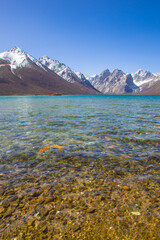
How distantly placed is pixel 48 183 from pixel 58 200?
3.29 ft

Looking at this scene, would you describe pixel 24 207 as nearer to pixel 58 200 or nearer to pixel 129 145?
pixel 58 200

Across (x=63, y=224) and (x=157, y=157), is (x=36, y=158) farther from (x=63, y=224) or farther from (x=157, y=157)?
(x=157, y=157)

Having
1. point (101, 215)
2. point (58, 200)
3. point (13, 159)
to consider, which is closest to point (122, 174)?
point (101, 215)

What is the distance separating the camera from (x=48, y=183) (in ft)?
18.2

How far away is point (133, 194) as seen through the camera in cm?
494

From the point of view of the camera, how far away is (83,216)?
4.07 metres

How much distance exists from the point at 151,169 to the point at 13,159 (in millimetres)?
6508

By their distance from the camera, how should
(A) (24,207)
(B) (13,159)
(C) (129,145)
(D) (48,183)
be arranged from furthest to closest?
(C) (129,145) → (B) (13,159) → (D) (48,183) → (A) (24,207)

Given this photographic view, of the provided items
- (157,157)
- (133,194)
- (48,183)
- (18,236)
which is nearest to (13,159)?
(48,183)

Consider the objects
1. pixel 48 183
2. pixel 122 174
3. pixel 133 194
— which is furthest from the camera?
pixel 122 174

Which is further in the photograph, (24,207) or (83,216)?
(24,207)

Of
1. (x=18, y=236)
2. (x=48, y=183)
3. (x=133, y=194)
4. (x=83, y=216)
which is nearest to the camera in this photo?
(x=18, y=236)

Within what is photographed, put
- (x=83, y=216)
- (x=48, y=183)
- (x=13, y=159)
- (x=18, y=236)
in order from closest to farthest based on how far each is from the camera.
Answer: (x=18, y=236) → (x=83, y=216) → (x=48, y=183) → (x=13, y=159)

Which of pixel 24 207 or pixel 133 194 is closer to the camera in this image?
pixel 24 207
